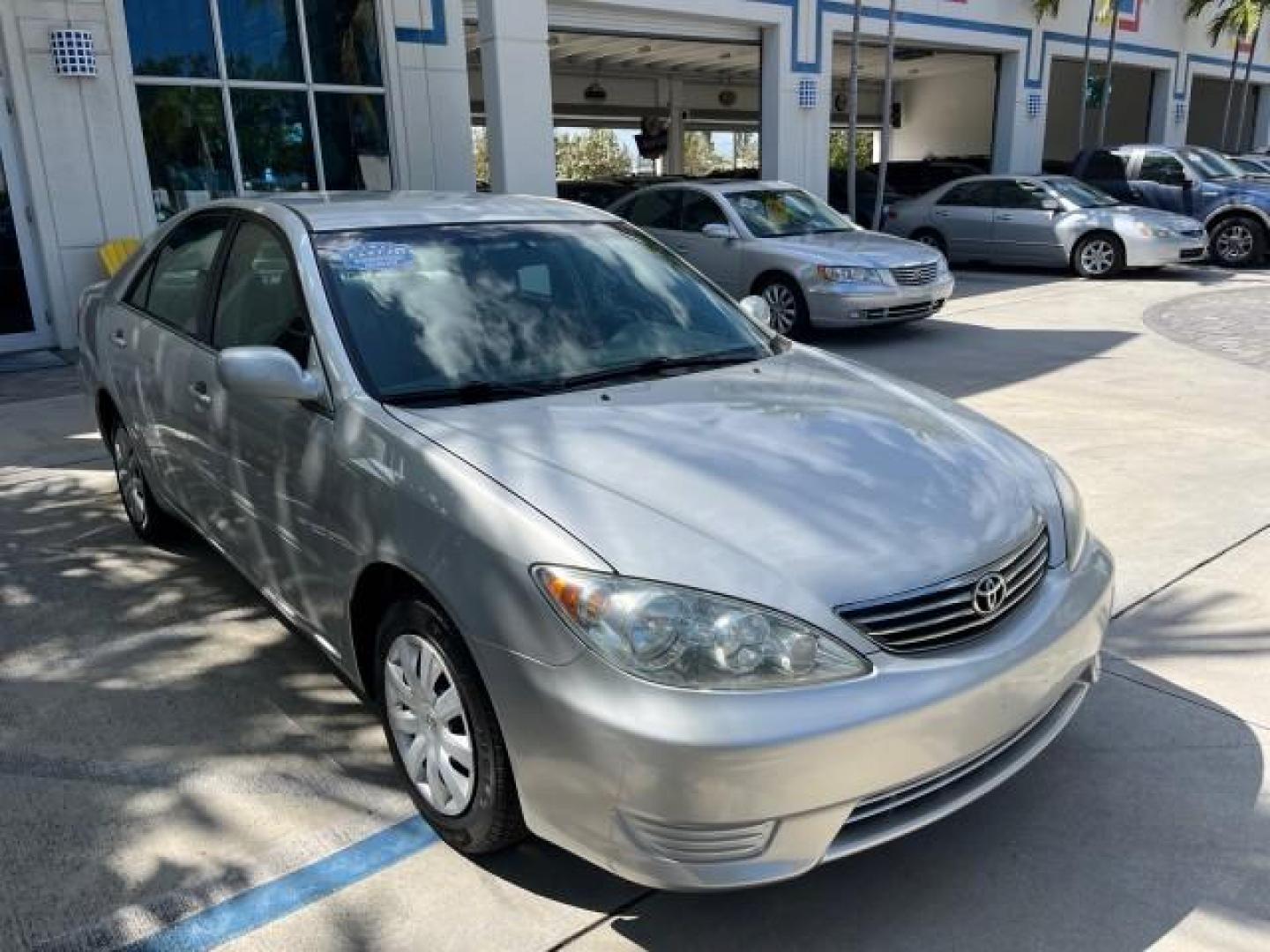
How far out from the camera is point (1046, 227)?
14.1m

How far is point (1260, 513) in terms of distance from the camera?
195 inches

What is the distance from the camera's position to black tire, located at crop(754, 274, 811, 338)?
31.9ft

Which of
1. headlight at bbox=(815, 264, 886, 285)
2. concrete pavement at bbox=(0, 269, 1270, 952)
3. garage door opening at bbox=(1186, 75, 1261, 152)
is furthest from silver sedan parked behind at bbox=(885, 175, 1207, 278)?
garage door opening at bbox=(1186, 75, 1261, 152)

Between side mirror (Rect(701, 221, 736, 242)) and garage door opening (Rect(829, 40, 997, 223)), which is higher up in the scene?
garage door opening (Rect(829, 40, 997, 223))

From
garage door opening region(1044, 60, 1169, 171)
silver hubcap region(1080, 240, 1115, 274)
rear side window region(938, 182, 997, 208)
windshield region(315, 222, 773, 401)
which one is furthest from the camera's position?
garage door opening region(1044, 60, 1169, 171)

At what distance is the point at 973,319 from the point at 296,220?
9.02m

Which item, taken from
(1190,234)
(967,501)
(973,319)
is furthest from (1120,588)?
(1190,234)

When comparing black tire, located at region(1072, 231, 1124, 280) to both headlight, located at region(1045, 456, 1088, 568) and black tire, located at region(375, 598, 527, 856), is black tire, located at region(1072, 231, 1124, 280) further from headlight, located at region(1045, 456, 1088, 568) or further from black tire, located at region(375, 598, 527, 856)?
black tire, located at region(375, 598, 527, 856)

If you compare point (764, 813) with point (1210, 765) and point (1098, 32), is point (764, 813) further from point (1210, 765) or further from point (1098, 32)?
point (1098, 32)

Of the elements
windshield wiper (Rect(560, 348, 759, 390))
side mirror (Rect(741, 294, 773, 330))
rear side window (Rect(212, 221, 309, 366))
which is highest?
rear side window (Rect(212, 221, 309, 366))

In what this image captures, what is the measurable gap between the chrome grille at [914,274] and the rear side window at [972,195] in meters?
5.91

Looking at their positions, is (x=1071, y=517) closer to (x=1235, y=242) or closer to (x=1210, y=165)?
(x=1235, y=242)

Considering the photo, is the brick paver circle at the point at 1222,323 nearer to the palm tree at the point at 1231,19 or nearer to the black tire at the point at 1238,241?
the black tire at the point at 1238,241

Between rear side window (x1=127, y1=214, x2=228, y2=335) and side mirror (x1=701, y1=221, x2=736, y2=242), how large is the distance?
666 cm
